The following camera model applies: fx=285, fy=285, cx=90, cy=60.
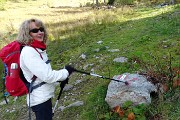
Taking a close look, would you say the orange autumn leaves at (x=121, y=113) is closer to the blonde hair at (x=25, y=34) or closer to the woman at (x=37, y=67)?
the woman at (x=37, y=67)

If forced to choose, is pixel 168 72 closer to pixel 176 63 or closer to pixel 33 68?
pixel 176 63

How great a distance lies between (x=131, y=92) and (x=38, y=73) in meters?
1.65

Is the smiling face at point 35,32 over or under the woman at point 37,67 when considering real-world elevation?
over

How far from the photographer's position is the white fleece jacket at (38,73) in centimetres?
342

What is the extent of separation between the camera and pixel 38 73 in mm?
3453

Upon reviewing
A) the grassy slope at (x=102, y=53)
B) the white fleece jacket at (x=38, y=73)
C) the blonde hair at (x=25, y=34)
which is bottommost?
the grassy slope at (x=102, y=53)

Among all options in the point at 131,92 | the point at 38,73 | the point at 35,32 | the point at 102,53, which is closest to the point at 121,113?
the point at 131,92

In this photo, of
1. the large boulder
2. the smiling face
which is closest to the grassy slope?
the large boulder

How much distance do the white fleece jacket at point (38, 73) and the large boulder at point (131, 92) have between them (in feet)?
3.64

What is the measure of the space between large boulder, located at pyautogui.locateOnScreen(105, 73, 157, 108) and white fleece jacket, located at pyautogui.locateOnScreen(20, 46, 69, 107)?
1109mm

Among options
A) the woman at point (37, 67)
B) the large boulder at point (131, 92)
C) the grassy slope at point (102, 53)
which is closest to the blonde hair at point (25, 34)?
the woman at point (37, 67)

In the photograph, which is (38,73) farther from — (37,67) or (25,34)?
(25,34)

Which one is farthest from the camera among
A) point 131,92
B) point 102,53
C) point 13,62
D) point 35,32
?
point 102,53

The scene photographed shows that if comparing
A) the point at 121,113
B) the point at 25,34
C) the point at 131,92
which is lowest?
the point at 121,113
